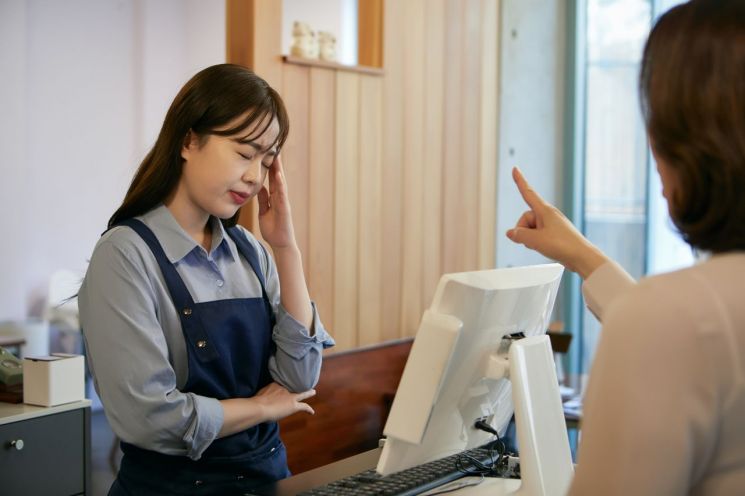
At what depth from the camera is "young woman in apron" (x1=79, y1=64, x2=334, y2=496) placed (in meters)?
1.71

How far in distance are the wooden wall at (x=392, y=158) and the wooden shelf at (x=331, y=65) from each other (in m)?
0.02

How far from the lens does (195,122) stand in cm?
187

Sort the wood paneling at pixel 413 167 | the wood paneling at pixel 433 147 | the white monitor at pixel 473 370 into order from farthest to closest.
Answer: the wood paneling at pixel 433 147
the wood paneling at pixel 413 167
the white monitor at pixel 473 370

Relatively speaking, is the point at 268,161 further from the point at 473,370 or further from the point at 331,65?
the point at 331,65

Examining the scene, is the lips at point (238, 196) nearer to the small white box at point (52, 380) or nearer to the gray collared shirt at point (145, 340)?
the gray collared shirt at point (145, 340)

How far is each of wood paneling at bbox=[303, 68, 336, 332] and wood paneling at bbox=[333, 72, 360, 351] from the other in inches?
1.1

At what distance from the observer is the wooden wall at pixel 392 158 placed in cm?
350

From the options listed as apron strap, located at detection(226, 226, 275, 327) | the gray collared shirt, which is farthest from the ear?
apron strap, located at detection(226, 226, 275, 327)

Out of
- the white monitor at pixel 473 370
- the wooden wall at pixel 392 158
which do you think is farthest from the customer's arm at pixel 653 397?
the wooden wall at pixel 392 158

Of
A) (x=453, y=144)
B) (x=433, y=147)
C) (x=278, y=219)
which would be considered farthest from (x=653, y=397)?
(x=453, y=144)

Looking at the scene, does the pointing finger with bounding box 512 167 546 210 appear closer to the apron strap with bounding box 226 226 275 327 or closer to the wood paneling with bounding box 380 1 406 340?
the apron strap with bounding box 226 226 275 327

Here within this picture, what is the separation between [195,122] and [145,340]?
485 millimetres

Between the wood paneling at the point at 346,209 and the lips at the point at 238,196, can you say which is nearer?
the lips at the point at 238,196

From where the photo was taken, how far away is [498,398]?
1.63 meters
